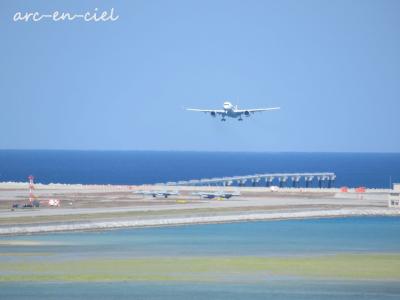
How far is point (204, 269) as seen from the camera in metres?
74.4

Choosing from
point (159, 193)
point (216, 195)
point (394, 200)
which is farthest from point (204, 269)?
point (159, 193)

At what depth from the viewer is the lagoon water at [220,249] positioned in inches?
2566

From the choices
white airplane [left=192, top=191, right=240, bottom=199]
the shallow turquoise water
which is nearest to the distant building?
white airplane [left=192, top=191, right=240, bottom=199]

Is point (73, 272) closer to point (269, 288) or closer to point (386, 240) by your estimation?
point (269, 288)

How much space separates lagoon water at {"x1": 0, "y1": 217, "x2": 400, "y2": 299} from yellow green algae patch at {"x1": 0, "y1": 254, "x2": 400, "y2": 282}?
1.25 meters

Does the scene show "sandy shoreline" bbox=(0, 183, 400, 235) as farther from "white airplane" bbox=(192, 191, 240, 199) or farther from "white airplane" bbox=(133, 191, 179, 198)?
"white airplane" bbox=(192, 191, 240, 199)

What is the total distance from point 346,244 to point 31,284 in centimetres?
3167

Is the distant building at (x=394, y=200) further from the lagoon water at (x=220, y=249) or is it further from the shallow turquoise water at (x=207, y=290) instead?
the shallow turquoise water at (x=207, y=290)

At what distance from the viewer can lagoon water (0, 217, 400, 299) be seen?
65.2 metres

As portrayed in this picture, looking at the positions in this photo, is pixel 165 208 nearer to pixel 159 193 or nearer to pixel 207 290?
pixel 159 193

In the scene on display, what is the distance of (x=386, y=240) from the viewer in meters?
95.3

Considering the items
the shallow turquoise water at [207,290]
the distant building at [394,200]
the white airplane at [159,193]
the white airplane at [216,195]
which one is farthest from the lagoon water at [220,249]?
the white airplane at [159,193]

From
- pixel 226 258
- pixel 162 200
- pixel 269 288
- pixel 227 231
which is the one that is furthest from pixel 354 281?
pixel 162 200

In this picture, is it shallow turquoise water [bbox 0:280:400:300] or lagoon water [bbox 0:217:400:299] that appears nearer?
shallow turquoise water [bbox 0:280:400:300]
